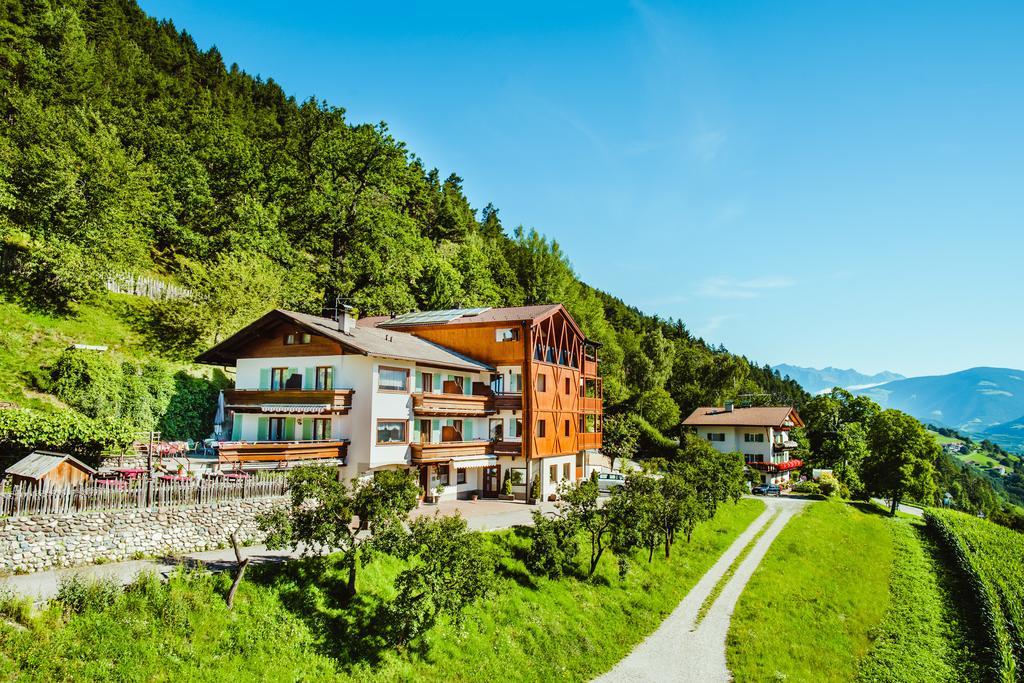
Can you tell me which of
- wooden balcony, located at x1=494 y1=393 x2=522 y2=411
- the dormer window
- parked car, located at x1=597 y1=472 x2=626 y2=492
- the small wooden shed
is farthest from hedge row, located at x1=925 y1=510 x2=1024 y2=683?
the small wooden shed

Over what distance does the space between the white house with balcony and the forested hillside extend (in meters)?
6.29

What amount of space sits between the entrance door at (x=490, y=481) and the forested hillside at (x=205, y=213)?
2205cm

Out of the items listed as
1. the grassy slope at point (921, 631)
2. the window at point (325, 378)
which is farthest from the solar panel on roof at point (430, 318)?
the grassy slope at point (921, 631)

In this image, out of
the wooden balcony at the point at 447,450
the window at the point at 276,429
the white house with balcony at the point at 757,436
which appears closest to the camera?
the window at the point at 276,429

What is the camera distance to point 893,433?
72.1 meters

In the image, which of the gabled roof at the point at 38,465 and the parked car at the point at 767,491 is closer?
the gabled roof at the point at 38,465

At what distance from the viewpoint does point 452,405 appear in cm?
4100

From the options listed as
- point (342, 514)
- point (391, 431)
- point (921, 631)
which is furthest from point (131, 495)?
point (921, 631)

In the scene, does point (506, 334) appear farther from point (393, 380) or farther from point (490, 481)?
point (393, 380)

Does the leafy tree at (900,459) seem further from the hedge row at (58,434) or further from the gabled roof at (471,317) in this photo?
the hedge row at (58,434)

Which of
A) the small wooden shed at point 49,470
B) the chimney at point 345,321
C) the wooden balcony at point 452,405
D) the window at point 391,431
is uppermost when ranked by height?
the chimney at point 345,321

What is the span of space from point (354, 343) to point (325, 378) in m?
3.50

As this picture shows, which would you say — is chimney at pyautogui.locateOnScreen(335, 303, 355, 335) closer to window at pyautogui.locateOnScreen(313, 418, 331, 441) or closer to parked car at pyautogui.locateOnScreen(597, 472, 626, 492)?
window at pyautogui.locateOnScreen(313, 418, 331, 441)

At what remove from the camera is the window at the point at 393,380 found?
119ft
